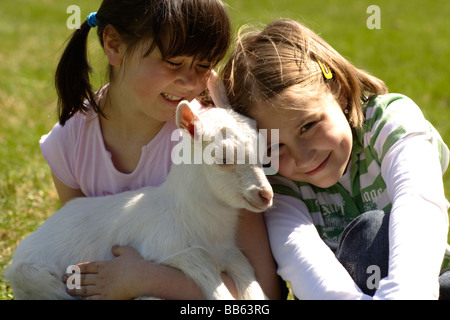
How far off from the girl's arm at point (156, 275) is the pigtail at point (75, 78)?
80 centimetres

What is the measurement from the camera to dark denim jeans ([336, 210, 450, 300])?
89.4 inches

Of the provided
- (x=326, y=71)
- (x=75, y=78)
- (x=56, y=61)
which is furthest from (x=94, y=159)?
(x=56, y=61)

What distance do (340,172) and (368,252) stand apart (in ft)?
1.28

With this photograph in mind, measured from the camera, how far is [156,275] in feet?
7.59

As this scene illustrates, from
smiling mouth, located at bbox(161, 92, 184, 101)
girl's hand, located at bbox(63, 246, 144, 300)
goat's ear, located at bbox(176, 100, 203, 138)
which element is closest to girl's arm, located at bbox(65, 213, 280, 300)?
girl's hand, located at bbox(63, 246, 144, 300)

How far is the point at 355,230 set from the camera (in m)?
2.36

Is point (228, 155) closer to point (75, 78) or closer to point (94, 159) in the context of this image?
point (94, 159)

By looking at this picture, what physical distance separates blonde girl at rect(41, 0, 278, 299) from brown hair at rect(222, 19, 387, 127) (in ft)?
0.47

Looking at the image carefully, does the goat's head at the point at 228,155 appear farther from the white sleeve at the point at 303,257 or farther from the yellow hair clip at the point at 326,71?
the yellow hair clip at the point at 326,71

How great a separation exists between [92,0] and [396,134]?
34.6 ft

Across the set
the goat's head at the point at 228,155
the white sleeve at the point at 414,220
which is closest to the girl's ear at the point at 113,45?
the goat's head at the point at 228,155

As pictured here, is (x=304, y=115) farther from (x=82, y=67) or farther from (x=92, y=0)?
(x=92, y=0)

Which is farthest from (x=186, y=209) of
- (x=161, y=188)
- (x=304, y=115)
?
(x=304, y=115)

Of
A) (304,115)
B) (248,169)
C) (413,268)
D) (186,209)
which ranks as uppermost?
(304,115)
